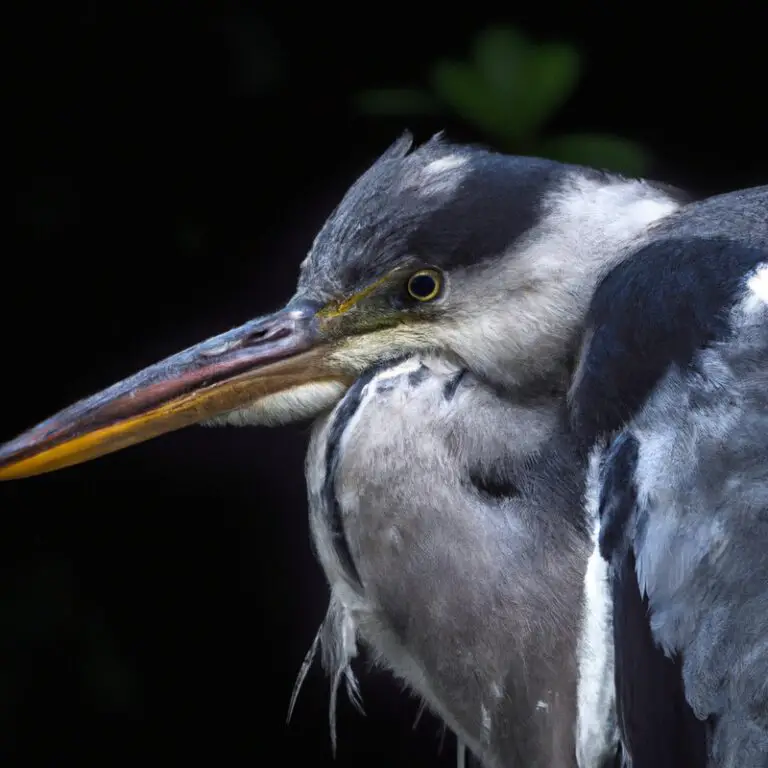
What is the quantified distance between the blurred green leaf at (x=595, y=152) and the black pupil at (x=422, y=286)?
825 millimetres

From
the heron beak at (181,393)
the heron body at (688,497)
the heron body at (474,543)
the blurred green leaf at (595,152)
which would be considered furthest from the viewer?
the blurred green leaf at (595,152)

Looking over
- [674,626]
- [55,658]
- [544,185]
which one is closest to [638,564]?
[674,626]

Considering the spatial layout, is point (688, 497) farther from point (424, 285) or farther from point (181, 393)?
point (181, 393)

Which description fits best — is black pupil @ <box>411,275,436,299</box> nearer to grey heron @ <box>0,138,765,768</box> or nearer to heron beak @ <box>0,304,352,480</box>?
grey heron @ <box>0,138,765,768</box>

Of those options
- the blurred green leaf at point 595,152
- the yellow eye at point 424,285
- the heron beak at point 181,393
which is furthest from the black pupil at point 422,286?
the blurred green leaf at point 595,152

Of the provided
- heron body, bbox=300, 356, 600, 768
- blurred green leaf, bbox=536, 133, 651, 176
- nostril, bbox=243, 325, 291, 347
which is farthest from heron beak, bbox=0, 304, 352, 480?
blurred green leaf, bbox=536, 133, 651, 176

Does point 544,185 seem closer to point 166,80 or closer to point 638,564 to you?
point 638,564

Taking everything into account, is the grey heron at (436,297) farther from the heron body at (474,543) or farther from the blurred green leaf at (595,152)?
the blurred green leaf at (595,152)

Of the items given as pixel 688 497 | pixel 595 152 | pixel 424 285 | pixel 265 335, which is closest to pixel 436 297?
pixel 424 285

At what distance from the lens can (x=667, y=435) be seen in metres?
1.03

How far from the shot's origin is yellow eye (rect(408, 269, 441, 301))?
46.7 inches

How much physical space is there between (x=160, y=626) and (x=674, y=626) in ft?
5.37

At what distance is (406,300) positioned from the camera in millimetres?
1197

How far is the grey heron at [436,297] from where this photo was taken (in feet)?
3.77
